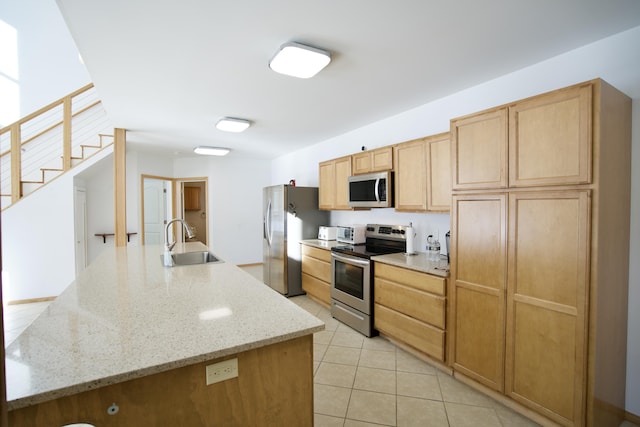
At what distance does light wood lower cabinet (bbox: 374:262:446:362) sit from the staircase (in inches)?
179

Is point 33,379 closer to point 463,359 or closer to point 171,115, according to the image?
point 463,359

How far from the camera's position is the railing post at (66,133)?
4457 mm

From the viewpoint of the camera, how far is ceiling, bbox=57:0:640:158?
1869 millimetres

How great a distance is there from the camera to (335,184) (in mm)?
4422

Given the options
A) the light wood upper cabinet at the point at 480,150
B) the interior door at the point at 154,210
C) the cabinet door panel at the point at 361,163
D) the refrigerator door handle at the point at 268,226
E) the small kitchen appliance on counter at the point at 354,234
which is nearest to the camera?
the light wood upper cabinet at the point at 480,150

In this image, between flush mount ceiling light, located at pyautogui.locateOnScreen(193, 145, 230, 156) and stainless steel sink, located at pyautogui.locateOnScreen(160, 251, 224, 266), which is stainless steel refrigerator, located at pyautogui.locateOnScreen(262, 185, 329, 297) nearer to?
flush mount ceiling light, located at pyautogui.locateOnScreen(193, 145, 230, 156)

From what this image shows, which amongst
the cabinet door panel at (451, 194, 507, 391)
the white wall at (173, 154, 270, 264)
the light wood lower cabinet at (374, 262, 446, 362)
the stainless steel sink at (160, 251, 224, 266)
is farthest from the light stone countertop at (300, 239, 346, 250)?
the white wall at (173, 154, 270, 264)

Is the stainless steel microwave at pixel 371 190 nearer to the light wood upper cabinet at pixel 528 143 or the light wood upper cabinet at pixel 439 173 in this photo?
the light wood upper cabinet at pixel 439 173

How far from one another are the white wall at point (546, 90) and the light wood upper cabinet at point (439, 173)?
32 centimetres

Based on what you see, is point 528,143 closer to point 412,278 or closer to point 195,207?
point 412,278

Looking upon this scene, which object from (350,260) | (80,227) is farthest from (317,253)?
(80,227)

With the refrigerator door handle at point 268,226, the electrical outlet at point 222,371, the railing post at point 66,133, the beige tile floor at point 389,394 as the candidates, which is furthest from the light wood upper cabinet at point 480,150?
the railing post at point 66,133

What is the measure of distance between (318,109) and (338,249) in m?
1.64

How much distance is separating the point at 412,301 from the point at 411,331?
11.0 inches
